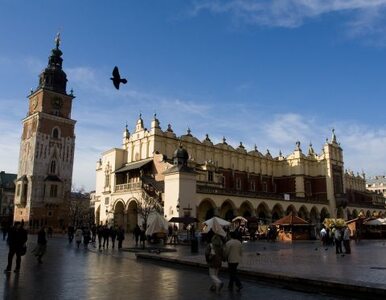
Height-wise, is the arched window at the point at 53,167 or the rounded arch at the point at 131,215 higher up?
the arched window at the point at 53,167

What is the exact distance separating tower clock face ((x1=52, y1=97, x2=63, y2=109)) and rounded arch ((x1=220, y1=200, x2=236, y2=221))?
3419cm

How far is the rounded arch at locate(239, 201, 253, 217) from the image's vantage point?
5062cm

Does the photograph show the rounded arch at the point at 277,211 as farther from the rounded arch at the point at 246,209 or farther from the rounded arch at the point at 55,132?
the rounded arch at the point at 55,132

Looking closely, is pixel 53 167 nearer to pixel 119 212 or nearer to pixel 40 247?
pixel 119 212

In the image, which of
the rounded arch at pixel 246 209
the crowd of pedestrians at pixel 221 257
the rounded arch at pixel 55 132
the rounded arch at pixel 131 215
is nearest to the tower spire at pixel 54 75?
the rounded arch at pixel 55 132

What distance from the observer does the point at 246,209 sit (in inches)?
2080

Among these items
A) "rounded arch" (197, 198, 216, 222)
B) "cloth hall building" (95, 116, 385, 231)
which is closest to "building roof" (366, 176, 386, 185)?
"cloth hall building" (95, 116, 385, 231)

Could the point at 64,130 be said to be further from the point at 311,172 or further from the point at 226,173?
the point at 311,172

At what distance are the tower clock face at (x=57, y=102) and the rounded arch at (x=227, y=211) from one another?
3419 centimetres

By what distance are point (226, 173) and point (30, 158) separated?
3035cm

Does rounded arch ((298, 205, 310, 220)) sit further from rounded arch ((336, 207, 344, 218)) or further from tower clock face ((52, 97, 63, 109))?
tower clock face ((52, 97, 63, 109))

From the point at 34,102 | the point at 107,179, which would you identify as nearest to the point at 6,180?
the point at 34,102

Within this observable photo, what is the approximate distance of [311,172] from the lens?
68938 mm

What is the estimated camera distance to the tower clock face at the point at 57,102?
6631 centimetres
